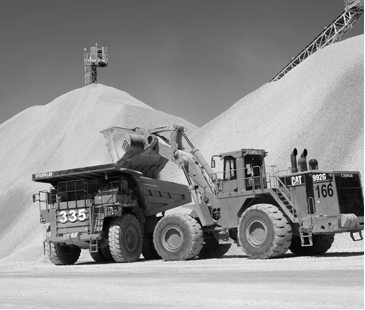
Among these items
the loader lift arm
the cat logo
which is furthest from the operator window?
the cat logo

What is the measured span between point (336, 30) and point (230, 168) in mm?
35816

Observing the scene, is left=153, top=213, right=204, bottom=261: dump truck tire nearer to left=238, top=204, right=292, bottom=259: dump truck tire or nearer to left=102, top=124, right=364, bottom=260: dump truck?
left=102, top=124, right=364, bottom=260: dump truck

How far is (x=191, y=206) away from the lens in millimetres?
20359

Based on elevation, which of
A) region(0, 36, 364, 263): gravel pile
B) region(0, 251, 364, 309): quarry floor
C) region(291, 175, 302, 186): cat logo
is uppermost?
region(0, 36, 364, 263): gravel pile

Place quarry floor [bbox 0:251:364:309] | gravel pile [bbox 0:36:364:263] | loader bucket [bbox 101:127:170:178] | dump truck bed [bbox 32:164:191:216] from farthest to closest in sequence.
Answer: gravel pile [bbox 0:36:364:263] → loader bucket [bbox 101:127:170:178] → dump truck bed [bbox 32:164:191:216] → quarry floor [bbox 0:251:364:309]

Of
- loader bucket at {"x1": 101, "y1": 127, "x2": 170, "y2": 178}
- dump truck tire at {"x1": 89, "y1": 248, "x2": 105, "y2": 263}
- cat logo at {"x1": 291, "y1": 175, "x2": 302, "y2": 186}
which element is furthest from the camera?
dump truck tire at {"x1": 89, "y1": 248, "x2": 105, "y2": 263}

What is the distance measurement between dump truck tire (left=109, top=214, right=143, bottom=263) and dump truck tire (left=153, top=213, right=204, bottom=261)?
1408 mm

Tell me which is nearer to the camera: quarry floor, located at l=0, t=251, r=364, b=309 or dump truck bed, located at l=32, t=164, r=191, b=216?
quarry floor, located at l=0, t=251, r=364, b=309

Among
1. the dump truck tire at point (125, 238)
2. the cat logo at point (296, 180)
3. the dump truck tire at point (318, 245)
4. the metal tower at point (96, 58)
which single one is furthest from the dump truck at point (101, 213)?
the metal tower at point (96, 58)

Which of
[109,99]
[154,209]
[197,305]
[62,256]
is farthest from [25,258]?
[109,99]

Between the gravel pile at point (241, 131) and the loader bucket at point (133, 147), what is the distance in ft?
17.8

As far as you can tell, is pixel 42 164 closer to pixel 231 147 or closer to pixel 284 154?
pixel 231 147

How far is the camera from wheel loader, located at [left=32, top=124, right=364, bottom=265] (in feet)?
56.9

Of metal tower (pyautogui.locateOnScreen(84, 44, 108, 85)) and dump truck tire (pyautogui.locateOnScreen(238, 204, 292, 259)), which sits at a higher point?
metal tower (pyautogui.locateOnScreen(84, 44, 108, 85))
